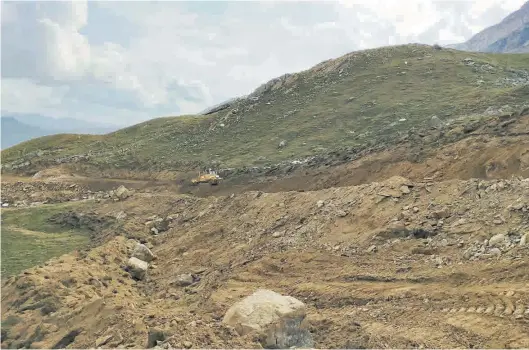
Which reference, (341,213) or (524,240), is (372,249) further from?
(524,240)

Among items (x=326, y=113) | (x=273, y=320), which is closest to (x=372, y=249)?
(x=273, y=320)

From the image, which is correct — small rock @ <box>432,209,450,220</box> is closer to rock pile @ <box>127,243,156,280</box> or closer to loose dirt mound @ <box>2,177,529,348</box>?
loose dirt mound @ <box>2,177,529,348</box>

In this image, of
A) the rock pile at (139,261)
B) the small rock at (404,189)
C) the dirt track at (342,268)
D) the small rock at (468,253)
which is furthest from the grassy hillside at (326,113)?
the small rock at (468,253)

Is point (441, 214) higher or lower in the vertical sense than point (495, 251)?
higher

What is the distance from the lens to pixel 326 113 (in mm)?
46844

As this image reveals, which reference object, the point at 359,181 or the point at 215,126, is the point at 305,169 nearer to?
the point at 359,181

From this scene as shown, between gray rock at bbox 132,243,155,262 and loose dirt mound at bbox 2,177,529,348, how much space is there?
365mm

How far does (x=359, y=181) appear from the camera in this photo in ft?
93.3

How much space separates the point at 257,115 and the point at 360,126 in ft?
44.0

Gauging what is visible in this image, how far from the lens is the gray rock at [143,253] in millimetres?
23297

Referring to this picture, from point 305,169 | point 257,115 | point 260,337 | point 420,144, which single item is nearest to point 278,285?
Answer: point 260,337

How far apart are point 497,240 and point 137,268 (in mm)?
14254

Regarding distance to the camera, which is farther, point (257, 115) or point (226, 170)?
point (257, 115)

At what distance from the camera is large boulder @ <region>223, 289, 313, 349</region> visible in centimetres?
1172
